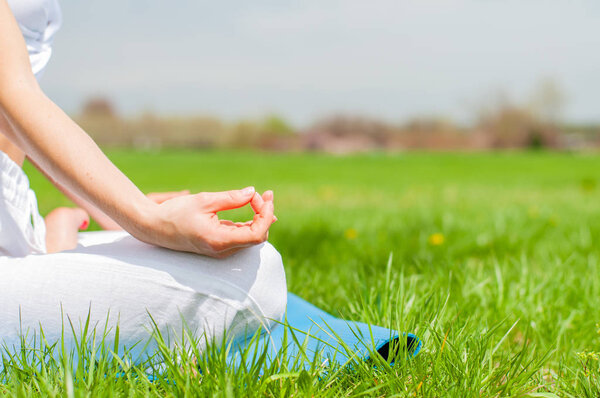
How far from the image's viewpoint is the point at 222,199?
3.72 ft

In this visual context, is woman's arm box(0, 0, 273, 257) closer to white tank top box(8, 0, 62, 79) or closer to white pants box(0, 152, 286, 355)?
white pants box(0, 152, 286, 355)

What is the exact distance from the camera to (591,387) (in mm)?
1314

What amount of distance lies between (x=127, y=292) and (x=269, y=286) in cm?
29

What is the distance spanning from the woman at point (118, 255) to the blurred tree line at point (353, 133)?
33.7m

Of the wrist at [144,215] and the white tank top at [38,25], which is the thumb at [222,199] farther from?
the white tank top at [38,25]

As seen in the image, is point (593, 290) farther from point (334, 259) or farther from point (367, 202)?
point (367, 202)

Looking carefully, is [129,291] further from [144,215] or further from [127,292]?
[144,215]

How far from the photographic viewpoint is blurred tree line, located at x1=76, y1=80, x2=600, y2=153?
1400 inches

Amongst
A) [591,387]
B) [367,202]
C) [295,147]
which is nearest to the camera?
[591,387]

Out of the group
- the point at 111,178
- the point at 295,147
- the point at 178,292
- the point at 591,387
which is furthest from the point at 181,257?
the point at 295,147

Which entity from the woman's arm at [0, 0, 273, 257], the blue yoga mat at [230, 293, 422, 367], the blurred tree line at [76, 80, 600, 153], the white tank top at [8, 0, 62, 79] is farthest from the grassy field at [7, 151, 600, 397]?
the blurred tree line at [76, 80, 600, 153]

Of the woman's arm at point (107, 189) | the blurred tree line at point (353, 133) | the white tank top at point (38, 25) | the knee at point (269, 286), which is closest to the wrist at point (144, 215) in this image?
the woman's arm at point (107, 189)

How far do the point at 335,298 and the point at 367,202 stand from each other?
4.20 meters

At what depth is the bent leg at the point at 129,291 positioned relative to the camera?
3.99 ft
